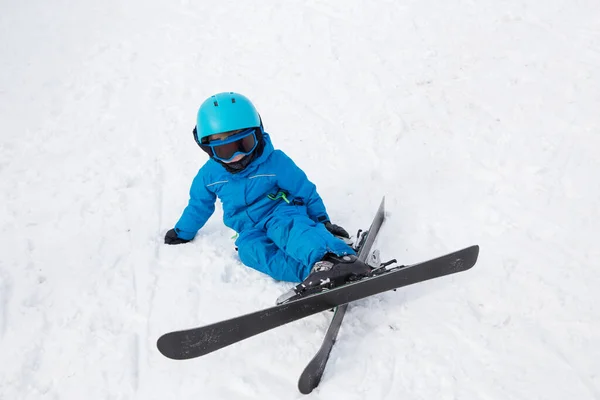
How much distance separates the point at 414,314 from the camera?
308 centimetres

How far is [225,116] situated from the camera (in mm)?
3203

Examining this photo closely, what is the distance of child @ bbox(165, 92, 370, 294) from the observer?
3.13 metres

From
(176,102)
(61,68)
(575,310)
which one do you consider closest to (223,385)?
(575,310)

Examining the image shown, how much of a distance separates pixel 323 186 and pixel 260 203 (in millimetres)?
1208

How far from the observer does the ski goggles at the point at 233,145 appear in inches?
127

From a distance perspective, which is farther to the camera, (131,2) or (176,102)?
(131,2)

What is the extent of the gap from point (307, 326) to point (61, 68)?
5.94 meters

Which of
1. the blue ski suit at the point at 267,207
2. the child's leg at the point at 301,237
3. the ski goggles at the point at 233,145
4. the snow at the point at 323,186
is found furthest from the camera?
the blue ski suit at the point at 267,207

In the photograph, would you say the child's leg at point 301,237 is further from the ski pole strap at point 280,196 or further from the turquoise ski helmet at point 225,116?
the turquoise ski helmet at point 225,116

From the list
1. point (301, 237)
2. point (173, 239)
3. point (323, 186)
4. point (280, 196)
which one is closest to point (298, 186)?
point (280, 196)

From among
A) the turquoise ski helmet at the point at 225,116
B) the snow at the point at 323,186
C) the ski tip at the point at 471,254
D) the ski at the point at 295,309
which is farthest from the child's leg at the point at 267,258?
the ski tip at the point at 471,254

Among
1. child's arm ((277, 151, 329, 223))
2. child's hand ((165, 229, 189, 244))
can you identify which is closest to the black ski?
child's arm ((277, 151, 329, 223))

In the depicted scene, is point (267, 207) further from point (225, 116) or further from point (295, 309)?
point (295, 309)

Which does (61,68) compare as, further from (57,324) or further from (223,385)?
(223,385)
